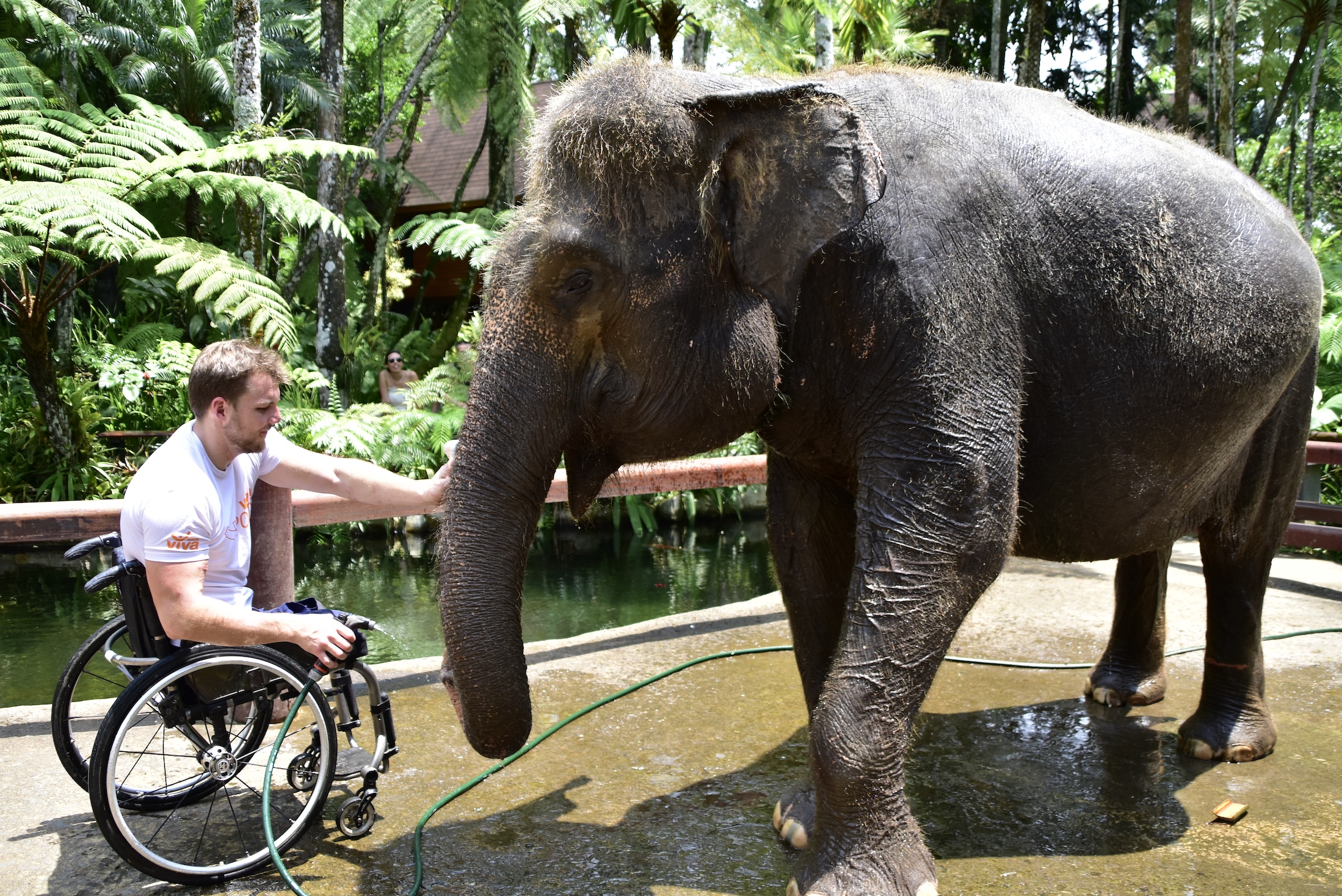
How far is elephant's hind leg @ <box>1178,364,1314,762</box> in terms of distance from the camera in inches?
149

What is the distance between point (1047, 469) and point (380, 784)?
7.94 ft

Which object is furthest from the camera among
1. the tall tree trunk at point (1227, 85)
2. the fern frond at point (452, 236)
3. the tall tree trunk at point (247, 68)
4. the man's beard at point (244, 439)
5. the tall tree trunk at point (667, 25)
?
the tall tree trunk at point (1227, 85)

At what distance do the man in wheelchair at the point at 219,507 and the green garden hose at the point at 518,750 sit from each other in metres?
0.21

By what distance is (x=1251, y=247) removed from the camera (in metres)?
3.24

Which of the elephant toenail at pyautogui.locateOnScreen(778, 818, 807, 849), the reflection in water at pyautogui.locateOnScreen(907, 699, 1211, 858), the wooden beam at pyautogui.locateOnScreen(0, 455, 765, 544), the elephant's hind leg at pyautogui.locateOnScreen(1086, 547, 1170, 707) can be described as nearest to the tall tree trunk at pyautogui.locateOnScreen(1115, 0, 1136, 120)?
the wooden beam at pyautogui.locateOnScreen(0, 455, 765, 544)

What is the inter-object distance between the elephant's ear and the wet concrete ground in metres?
1.69

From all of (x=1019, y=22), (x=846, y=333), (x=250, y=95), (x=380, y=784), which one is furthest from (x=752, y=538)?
(x=1019, y=22)

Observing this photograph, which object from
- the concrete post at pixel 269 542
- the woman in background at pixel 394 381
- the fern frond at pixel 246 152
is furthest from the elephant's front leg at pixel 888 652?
the woman in background at pixel 394 381

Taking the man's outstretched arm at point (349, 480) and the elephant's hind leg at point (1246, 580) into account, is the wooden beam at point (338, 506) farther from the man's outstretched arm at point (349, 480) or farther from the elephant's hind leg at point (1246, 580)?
the elephant's hind leg at point (1246, 580)

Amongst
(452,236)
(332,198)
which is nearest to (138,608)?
(332,198)

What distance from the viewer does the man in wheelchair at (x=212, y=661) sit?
2.96 metres

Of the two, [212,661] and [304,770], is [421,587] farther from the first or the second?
[212,661]

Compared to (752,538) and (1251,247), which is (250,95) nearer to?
(752,538)

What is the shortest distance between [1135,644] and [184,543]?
3.62 metres
